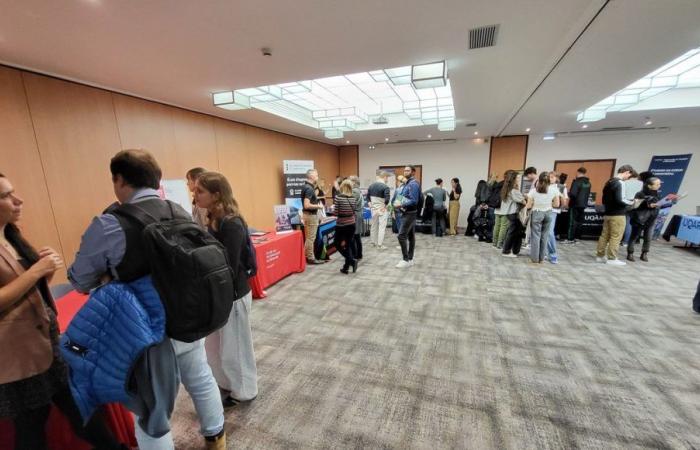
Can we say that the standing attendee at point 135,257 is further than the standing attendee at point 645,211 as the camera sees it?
No

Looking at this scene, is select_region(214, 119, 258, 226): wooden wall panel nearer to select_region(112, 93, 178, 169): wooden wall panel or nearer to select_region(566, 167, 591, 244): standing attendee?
select_region(112, 93, 178, 169): wooden wall panel

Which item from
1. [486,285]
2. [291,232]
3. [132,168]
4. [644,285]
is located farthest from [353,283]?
[644,285]

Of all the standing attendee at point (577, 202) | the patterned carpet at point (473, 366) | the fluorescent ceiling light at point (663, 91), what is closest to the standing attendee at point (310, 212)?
the patterned carpet at point (473, 366)

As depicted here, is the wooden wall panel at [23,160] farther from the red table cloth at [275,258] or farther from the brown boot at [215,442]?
the brown boot at [215,442]

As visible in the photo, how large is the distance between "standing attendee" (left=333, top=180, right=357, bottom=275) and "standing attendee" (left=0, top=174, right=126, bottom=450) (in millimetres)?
3066

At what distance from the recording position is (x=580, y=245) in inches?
231

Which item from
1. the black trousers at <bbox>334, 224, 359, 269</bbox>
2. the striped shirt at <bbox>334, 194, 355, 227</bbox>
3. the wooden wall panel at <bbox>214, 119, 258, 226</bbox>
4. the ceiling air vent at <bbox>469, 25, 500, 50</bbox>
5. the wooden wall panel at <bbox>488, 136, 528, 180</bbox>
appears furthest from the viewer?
the wooden wall panel at <bbox>488, 136, 528, 180</bbox>

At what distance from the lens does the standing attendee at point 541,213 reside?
166 inches

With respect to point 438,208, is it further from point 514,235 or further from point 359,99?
point 359,99

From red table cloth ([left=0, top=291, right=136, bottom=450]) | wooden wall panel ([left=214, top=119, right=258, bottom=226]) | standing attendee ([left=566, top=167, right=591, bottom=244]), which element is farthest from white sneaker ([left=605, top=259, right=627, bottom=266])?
wooden wall panel ([left=214, top=119, right=258, bottom=226])

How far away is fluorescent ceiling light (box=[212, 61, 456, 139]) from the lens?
11.0 ft

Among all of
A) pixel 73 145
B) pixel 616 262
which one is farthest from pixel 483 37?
pixel 616 262

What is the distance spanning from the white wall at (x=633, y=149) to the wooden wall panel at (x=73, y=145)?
9008 millimetres

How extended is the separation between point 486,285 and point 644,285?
81.9 inches
